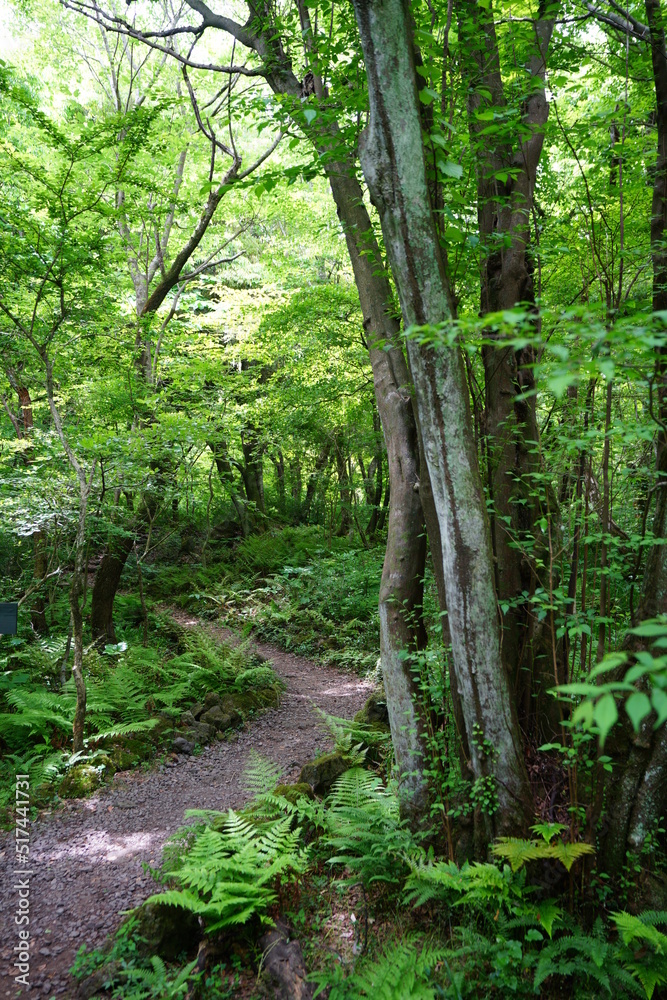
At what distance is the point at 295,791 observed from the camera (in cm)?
457

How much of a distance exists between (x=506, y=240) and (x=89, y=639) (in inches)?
319

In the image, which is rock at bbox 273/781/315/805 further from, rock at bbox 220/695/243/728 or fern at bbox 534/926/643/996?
fern at bbox 534/926/643/996

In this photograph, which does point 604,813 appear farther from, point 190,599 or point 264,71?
point 190,599

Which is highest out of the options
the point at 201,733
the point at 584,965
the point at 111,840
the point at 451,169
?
the point at 451,169

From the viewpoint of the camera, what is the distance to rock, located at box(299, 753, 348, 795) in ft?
15.5

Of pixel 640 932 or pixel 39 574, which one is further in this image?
pixel 39 574

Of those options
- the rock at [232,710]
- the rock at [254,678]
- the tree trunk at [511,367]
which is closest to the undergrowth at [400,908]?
the tree trunk at [511,367]

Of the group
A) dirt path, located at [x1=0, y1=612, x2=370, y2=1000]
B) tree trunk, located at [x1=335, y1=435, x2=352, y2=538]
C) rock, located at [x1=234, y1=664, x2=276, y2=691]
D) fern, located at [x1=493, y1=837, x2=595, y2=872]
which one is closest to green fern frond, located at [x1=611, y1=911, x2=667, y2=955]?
fern, located at [x1=493, y1=837, x2=595, y2=872]

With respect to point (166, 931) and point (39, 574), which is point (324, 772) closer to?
point (166, 931)

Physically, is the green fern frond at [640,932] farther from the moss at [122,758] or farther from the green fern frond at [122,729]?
the moss at [122,758]

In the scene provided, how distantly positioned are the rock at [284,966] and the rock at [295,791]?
46.1 inches

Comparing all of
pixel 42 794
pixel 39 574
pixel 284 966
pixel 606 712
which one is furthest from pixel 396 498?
pixel 39 574

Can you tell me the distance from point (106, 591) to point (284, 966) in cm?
687

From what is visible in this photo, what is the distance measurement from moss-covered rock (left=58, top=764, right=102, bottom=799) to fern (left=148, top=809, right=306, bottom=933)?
1.65m
